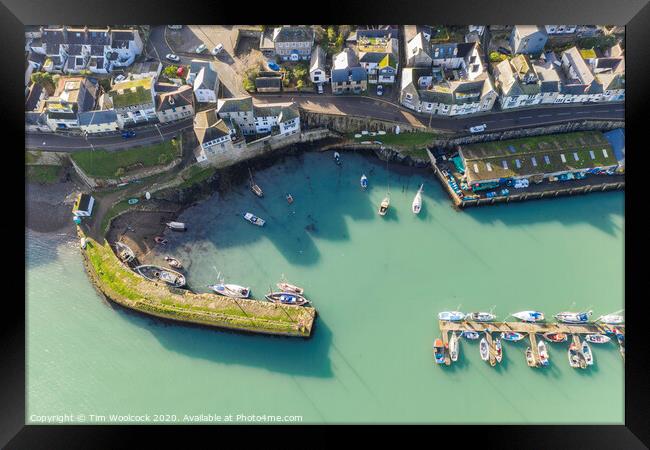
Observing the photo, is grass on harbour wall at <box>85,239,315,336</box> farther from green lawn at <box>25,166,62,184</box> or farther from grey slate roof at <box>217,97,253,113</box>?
grey slate roof at <box>217,97,253,113</box>

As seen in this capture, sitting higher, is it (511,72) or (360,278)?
(511,72)

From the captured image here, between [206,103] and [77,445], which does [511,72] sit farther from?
[77,445]

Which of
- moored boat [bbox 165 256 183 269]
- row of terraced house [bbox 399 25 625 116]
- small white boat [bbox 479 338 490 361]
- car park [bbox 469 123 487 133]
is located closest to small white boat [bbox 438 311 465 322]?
small white boat [bbox 479 338 490 361]

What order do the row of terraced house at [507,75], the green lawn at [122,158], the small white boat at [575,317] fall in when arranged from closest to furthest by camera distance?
the small white boat at [575,317], the green lawn at [122,158], the row of terraced house at [507,75]

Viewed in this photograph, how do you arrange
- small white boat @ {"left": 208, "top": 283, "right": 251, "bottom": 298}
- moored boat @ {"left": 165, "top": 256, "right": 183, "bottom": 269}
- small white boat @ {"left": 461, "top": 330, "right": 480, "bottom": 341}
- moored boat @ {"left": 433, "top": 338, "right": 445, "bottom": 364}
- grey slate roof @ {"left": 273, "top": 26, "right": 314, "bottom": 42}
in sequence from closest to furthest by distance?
moored boat @ {"left": 433, "top": 338, "right": 445, "bottom": 364} → small white boat @ {"left": 461, "top": 330, "right": 480, "bottom": 341} → small white boat @ {"left": 208, "top": 283, "right": 251, "bottom": 298} → moored boat @ {"left": 165, "top": 256, "right": 183, "bottom": 269} → grey slate roof @ {"left": 273, "top": 26, "right": 314, "bottom": 42}

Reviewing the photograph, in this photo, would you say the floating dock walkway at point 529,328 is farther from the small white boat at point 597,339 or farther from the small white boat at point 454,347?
the small white boat at point 454,347

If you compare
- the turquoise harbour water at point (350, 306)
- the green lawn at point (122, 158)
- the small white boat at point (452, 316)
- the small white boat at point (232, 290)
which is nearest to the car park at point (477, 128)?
the turquoise harbour water at point (350, 306)

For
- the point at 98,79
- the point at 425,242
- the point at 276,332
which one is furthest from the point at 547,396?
the point at 98,79
